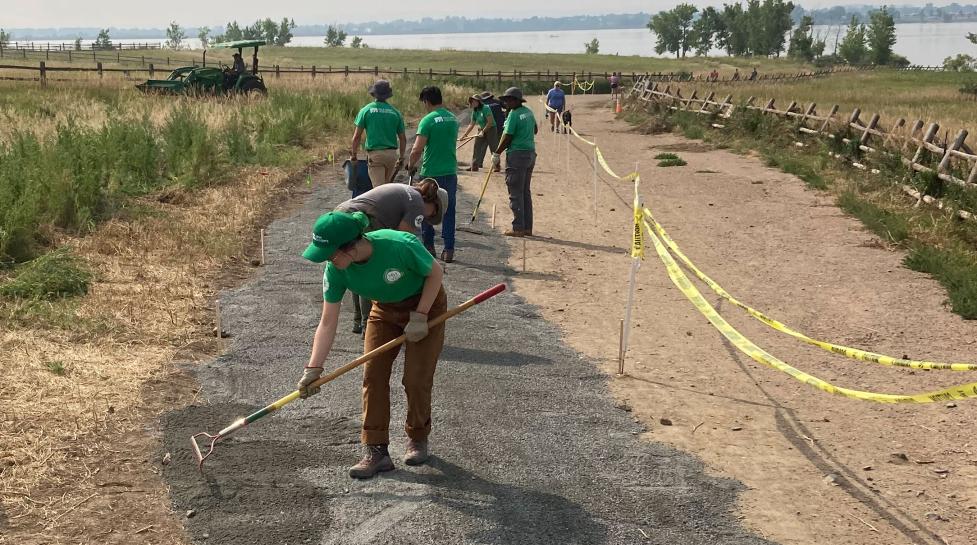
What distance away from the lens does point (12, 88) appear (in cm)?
3139

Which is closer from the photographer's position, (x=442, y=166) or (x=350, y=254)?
(x=350, y=254)

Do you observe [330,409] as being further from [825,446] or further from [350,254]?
[825,446]

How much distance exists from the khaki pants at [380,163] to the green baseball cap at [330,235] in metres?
6.21

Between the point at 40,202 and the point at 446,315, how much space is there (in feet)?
25.6

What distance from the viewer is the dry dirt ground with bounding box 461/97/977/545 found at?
516 centimetres

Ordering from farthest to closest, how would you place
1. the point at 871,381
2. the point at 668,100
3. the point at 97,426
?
the point at 668,100 → the point at 871,381 → the point at 97,426

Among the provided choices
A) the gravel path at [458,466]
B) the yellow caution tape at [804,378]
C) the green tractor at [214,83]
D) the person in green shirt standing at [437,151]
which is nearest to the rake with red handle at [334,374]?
the gravel path at [458,466]

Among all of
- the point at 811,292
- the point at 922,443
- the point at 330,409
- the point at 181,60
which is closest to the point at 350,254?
the point at 330,409

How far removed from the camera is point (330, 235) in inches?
177

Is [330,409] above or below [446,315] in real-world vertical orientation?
below

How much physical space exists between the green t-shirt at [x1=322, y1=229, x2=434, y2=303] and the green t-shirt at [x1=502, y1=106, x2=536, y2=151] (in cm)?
758

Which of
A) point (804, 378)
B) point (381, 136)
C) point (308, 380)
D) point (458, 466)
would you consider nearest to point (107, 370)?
point (308, 380)

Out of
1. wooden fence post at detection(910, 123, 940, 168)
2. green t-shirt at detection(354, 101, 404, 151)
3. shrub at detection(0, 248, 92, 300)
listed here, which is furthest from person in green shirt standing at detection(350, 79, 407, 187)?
wooden fence post at detection(910, 123, 940, 168)

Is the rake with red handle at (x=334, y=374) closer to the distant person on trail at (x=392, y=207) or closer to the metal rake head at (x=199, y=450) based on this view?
the metal rake head at (x=199, y=450)
